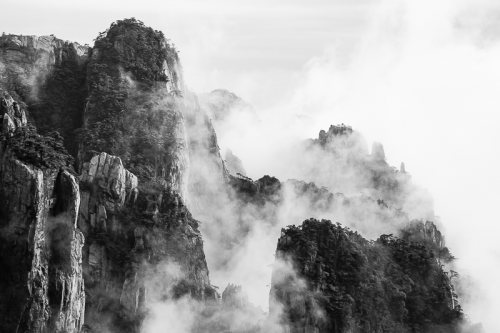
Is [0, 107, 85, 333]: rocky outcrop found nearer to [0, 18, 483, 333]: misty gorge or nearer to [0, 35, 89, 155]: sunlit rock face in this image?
[0, 18, 483, 333]: misty gorge

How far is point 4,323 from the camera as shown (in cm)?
10812

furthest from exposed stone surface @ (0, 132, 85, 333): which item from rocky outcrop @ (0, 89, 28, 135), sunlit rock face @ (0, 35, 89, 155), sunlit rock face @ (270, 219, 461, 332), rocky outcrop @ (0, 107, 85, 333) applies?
sunlit rock face @ (270, 219, 461, 332)

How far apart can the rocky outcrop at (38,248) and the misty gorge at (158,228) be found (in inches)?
4.6

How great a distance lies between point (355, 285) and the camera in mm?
138250

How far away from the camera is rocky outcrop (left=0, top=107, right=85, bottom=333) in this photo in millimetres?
108812

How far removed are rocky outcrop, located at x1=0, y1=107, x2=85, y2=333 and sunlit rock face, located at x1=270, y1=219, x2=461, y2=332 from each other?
87.5 feet

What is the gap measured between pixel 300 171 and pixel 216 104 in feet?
51.5

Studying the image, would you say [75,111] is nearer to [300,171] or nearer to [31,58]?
[31,58]

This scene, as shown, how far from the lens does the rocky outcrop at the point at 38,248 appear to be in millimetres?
108812

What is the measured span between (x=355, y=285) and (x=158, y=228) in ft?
71.9

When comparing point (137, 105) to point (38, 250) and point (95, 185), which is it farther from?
point (38, 250)

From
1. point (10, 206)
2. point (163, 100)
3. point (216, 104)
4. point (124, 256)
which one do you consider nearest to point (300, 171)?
point (216, 104)

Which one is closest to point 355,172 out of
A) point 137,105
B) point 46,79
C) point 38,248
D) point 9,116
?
point 137,105

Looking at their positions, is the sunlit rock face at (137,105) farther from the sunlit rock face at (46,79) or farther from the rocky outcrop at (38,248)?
the rocky outcrop at (38,248)
